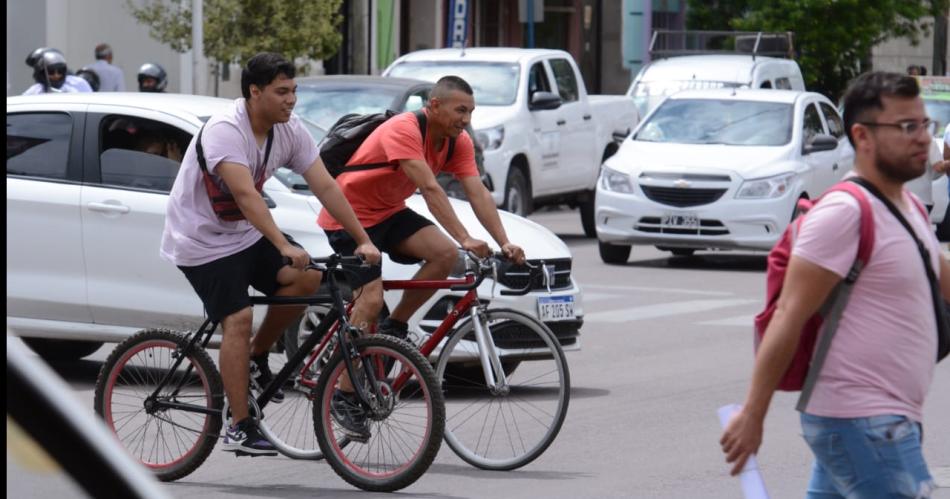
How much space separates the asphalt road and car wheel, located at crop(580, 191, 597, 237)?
668 centimetres

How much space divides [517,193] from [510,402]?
1165cm

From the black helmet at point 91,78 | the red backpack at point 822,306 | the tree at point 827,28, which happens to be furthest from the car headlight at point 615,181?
the tree at point 827,28

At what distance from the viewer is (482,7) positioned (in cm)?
4253

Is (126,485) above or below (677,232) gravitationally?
above

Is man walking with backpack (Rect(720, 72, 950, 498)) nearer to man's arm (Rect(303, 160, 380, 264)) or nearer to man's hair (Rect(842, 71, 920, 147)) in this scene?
man's hair (Rect(842, 71, 920, 147))

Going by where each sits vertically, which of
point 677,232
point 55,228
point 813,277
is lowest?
point 677,232

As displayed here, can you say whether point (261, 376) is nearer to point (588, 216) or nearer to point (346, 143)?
point (346, 143)

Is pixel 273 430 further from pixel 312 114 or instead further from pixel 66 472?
pixel 312 114

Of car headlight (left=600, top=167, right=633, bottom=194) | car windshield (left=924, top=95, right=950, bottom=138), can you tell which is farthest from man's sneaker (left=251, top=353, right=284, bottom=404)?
car windshield (left=924, top=95, right=950, bottom=138)

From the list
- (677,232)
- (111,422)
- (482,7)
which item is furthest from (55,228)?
(482,7)

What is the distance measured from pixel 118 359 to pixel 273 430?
72 centimetres

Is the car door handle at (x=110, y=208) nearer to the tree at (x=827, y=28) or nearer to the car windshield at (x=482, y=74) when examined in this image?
the car windshield at (x=482, y=74)

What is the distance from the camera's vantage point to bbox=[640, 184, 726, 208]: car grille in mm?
17438

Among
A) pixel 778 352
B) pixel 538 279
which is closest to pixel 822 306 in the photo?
pixel 778 352
